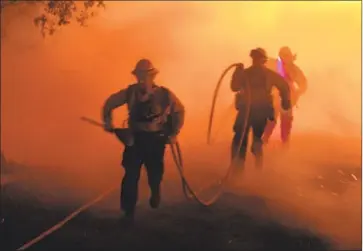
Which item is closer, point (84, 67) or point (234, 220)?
point (234, 220)

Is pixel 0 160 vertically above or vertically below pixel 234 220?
above

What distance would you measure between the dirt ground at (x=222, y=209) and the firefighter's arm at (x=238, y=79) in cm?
23

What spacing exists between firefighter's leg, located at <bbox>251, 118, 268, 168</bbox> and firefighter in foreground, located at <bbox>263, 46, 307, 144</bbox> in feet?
0.06

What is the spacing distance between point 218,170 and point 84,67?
64 cm

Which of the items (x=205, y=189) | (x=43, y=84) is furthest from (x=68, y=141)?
(x=205, y=189)

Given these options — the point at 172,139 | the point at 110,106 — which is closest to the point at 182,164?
the point at 172,139

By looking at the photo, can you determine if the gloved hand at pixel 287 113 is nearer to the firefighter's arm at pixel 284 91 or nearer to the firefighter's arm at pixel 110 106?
the firefighter's arm at pixel 284 91

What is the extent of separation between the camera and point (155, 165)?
195cm

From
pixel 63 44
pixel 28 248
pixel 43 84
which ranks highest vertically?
pixel 63 44

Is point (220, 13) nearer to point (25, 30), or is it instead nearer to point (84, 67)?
point (84, 67)

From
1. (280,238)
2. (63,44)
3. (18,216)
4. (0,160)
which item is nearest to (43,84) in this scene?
(63,44)

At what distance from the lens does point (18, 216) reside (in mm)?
1956

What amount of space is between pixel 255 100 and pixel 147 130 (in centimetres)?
41

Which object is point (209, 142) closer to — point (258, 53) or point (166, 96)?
point (166, 96)
